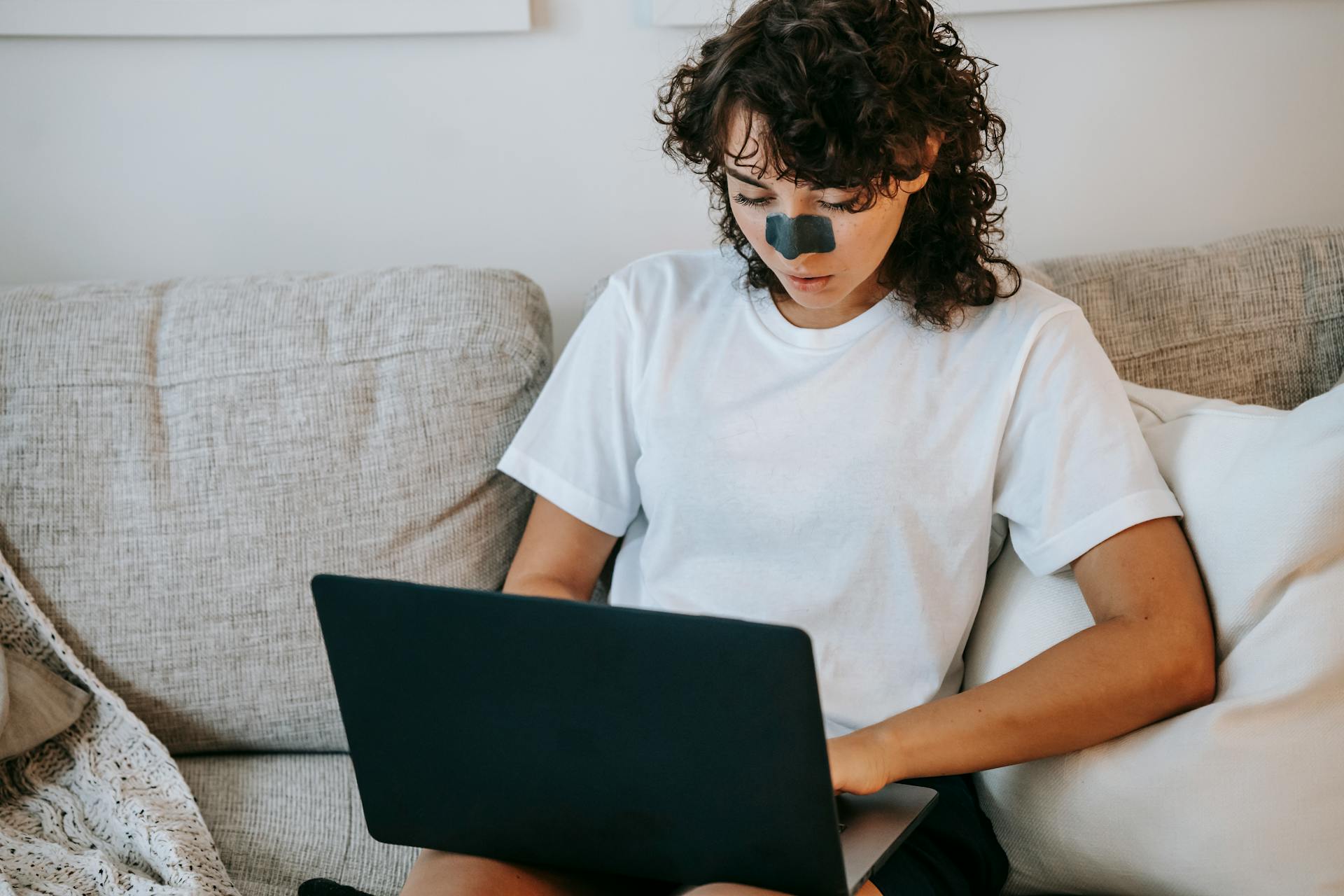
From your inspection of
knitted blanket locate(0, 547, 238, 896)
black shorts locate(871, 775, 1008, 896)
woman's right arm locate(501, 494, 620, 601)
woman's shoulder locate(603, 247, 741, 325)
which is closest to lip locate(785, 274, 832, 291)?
woman's shoulder locate(603, 247, 741, 325)

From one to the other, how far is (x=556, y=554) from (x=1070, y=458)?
55 cm

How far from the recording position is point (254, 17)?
1445mm

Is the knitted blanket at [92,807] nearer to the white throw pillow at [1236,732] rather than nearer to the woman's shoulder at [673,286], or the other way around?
the woman's shoulder at [673,286]

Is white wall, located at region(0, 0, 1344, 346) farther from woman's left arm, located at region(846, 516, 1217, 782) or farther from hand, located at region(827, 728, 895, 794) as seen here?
hand, located at region(827, 728, 895, 794)

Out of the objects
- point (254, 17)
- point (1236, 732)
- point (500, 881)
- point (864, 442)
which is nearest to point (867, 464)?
point (864, 442)

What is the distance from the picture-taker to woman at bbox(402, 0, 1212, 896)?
0.98 m

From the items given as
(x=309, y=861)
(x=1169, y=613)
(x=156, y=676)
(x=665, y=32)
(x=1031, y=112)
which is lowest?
(x=309, y=861)

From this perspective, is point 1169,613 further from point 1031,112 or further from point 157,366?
point 157,366

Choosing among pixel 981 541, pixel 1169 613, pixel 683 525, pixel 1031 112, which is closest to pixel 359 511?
pixel 683 525

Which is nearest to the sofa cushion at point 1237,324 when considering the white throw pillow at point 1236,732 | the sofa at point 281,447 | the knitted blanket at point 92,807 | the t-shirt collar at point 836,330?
the sofa at point 281,447

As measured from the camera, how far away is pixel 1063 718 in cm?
98

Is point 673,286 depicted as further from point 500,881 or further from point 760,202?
point 500,881

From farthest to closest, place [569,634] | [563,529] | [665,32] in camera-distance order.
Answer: [665,32] → [563,529] → [569,634]

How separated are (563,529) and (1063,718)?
55 centimetres
